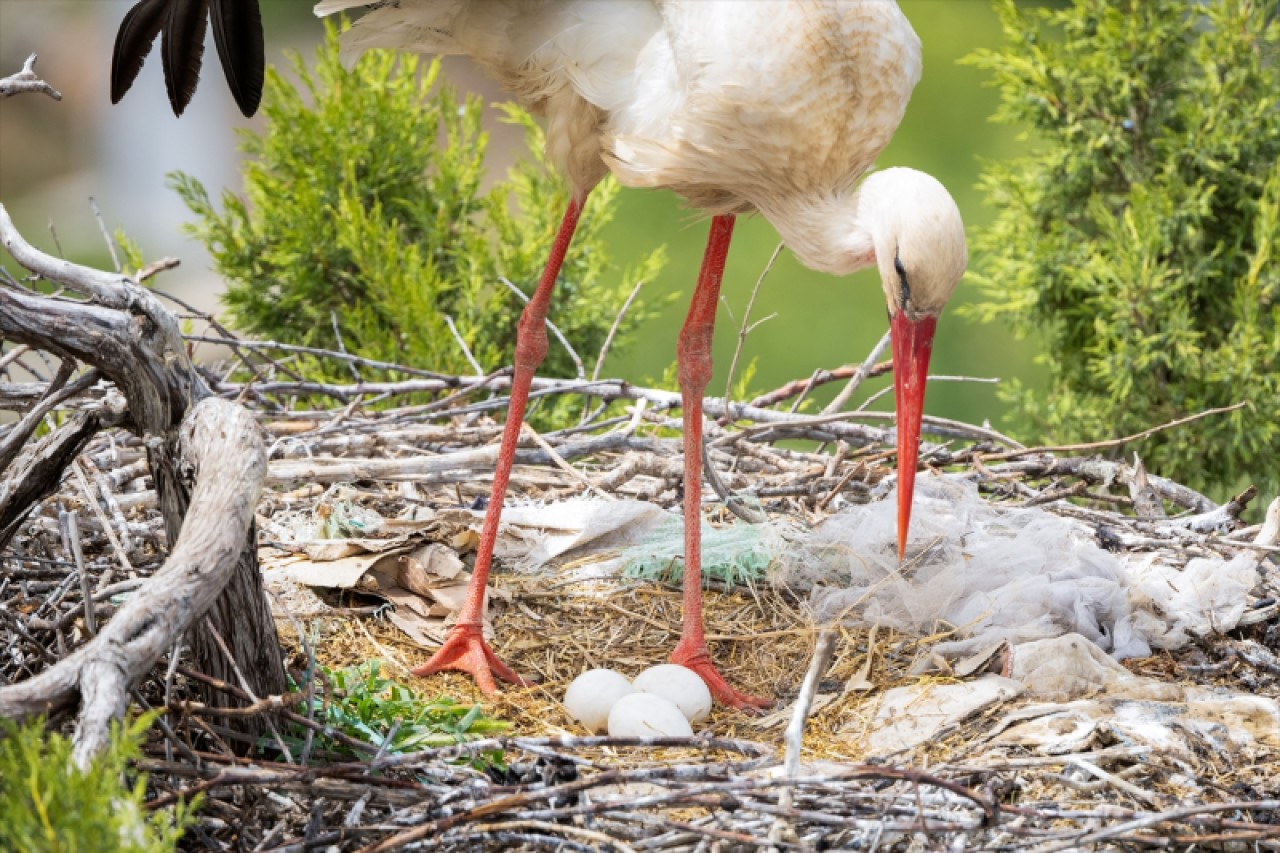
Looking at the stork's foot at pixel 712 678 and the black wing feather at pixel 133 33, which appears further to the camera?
the stork's foot at pixel 712 678

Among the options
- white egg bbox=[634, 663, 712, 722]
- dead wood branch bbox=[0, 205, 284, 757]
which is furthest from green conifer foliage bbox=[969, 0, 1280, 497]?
dead wood branch bbox=[0, 205, 284, 757]

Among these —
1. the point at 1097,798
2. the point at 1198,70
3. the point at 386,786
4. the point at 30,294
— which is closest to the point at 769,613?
the point at 1097,798

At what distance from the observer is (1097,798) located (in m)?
1.51

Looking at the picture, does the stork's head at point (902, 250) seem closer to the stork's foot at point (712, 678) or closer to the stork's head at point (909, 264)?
the stork's head at point (909, 264)

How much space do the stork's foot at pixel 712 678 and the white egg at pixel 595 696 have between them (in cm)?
21

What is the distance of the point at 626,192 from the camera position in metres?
5.71

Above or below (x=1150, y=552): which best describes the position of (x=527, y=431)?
above

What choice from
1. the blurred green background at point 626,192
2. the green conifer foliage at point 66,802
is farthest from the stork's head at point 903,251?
the blurred green background at point 626,192

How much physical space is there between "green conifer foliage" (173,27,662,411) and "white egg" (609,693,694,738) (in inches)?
67.9

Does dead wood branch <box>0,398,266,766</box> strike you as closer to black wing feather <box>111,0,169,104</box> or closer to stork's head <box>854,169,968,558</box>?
black wing feather <box>111,0,169,104</box>

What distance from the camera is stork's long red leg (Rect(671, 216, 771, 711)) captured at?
6.81 ft

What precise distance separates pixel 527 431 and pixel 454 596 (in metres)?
0.47

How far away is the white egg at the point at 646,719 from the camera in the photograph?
1.72 meters

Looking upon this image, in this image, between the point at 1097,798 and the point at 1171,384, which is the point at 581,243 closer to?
the point at 1171,384
